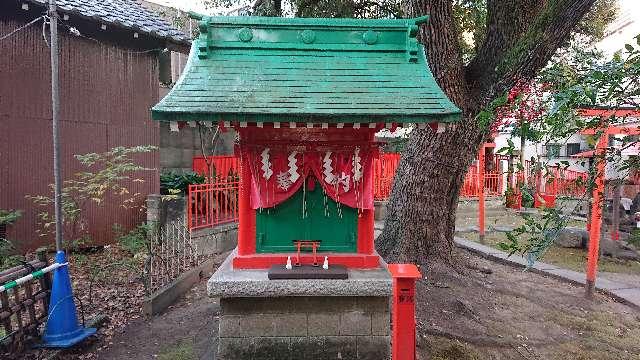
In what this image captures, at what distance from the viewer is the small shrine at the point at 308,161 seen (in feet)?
17.2

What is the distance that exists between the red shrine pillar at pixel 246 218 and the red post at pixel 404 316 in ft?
6.34

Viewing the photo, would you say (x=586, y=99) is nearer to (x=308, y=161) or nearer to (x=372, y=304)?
(x=308, y=161)

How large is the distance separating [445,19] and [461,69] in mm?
928

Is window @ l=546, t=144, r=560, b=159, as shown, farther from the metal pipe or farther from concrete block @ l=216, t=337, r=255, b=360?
the metal pipe

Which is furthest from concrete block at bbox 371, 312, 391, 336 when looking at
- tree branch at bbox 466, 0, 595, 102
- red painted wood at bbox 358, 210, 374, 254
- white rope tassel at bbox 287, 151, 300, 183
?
tree branch at bbox 466, 0, 595, 102

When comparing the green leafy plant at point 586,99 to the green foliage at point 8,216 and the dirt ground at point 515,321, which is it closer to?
the dirt ground at point 515,321

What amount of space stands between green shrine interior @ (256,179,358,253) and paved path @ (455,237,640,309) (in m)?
4.44

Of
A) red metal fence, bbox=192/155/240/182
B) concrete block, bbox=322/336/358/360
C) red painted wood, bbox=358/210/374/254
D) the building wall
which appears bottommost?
concrete block, bbox=322/336/358/360

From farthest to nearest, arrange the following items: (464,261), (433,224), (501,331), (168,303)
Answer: (464,261) < (433,224) < (168,303) < (501,331)

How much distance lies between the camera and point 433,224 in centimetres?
834

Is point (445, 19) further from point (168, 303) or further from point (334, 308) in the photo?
point (168, 303)

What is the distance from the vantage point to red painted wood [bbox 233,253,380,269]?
5730mm

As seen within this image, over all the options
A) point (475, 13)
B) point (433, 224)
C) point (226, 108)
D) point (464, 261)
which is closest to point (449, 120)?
point (226, 108)

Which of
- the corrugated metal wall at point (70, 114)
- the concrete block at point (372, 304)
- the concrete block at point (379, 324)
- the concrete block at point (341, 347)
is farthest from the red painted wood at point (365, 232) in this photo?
the corrugated metal wall at point (70, 114)
